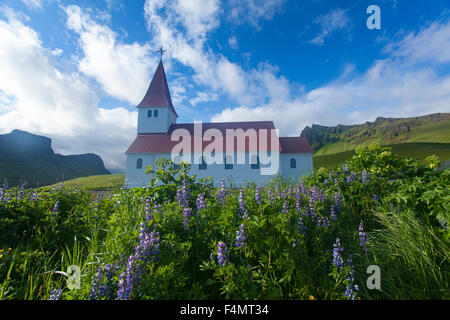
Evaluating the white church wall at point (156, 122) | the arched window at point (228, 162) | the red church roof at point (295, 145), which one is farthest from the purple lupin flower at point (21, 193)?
the white church wall at point (156, 122)

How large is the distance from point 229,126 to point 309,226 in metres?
25.8

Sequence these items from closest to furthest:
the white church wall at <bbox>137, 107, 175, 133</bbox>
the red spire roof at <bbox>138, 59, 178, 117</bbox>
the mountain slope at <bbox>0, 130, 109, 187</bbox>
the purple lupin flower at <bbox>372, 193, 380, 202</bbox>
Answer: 1. the purple lupin flower at <bbox>372, 193, 380, 202</bbox>
2. the white church wall at <bbox>137, 107, 175, 133</bbox>
3. the red spire roof at <bbox>138, 59, 178, 117</bbox>
4. the mountain slope at <bbox>0, 130, 109, 187</bbox>

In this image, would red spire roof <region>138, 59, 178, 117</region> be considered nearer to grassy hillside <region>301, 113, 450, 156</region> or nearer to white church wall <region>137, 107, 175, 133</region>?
white church wall <region>137, 107, 175, 133</region>

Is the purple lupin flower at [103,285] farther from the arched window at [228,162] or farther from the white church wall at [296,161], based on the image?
the white church wall at [296,161]

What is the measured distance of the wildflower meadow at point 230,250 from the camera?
5.72 feet

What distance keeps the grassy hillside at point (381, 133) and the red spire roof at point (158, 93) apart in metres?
69.8

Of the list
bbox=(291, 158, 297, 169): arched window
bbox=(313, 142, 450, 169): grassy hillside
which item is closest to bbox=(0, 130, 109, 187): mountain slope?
bbox=(291, 158, 297, 169): arched window

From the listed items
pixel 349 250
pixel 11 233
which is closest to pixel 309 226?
pixel 349 250

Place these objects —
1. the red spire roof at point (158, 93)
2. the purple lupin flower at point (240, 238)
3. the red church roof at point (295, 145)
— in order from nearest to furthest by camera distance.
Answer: the purple lupin flower at point (240, 238) < the red church roof at point (295, 145) < the red spire roof at point (158, 93)

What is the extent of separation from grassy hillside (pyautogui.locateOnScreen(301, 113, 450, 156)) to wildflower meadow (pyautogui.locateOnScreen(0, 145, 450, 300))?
80329 millimetres

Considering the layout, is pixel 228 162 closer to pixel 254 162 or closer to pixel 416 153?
pixel 254 162

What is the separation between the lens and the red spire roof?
2773cm

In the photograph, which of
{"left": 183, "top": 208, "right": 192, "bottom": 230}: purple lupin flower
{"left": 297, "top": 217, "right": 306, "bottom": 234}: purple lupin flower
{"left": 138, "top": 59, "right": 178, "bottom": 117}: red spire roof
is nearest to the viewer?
{"left": 183, "top": 208, "right": 192, "bottom": 230}: purple lupin flower
